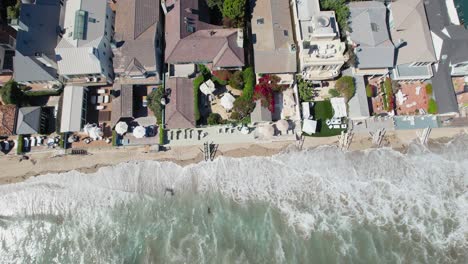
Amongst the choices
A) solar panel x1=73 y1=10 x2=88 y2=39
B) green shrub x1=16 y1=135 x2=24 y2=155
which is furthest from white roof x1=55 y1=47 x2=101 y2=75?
green shrub x1=16 y1=135 x2=24 y2=155

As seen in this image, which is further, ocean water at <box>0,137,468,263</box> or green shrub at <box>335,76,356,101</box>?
green shrub at <box>335,76,356,101</box>

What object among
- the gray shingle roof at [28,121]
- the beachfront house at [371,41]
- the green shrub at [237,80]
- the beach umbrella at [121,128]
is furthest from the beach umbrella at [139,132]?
the beachfront house at [371,41]

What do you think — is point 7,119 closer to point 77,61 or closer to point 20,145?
point 20,145

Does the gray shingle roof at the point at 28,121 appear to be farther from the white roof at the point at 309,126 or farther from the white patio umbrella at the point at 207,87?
the white roof at the point at 309,126

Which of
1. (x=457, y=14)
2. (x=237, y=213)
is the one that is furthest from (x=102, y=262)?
(x=457, y=14)

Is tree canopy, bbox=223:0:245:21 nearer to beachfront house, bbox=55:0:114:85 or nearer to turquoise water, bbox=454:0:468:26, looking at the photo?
beachfront house, bbox=55:0:114:85

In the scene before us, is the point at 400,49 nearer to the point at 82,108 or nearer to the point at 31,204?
the point at 82,108
